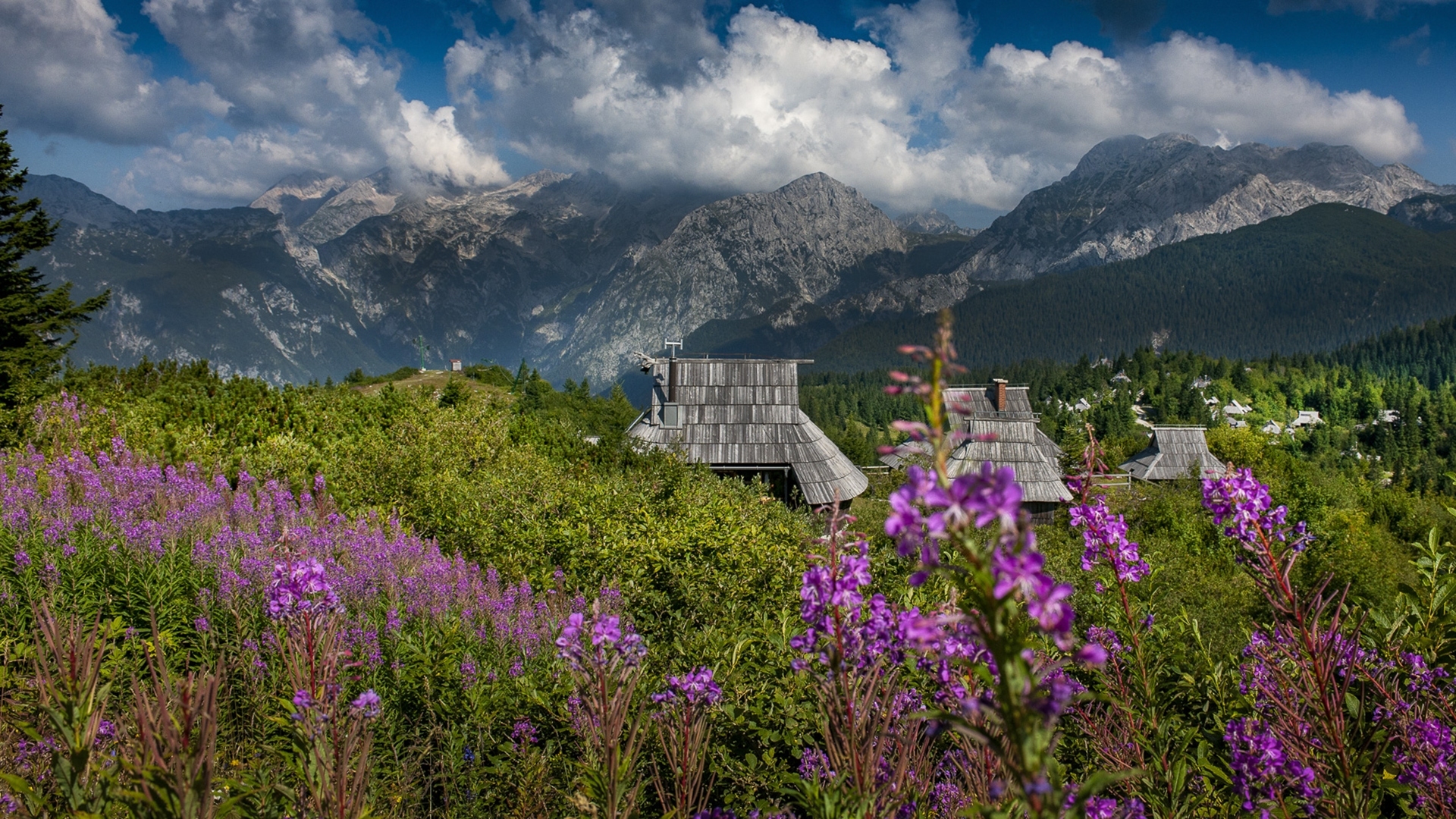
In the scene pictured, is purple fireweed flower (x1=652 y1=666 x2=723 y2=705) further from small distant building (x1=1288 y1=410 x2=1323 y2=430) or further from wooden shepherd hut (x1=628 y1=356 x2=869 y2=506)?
small distant building (x1=1288 y1=410 x2=1323 y2=430)

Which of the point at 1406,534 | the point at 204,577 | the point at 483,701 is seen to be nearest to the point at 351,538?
the point at 204,577

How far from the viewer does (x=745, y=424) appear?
28938 mm

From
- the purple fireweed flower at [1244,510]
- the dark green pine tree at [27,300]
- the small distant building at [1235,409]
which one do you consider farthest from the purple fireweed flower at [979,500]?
the small distant building at [1235,409]

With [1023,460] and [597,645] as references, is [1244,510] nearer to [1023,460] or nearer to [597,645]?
[597,645]

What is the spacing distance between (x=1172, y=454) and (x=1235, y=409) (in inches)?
3322

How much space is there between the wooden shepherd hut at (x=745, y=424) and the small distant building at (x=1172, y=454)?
46.3 meters

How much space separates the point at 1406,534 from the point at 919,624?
57.9m

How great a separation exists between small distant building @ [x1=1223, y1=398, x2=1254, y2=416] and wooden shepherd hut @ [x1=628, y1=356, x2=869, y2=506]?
131 meters

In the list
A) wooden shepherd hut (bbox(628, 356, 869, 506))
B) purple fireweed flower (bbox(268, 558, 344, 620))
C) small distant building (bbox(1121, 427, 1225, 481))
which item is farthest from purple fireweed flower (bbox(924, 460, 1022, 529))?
small distant building (bbox(1121, 427, 1225, 481))

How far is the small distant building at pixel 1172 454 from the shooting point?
58688 millimetres

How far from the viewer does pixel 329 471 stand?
39.6 ft

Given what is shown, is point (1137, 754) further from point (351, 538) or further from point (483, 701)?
point (351, 538)

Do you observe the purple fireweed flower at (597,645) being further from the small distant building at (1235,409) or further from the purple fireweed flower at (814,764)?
the small distant building at (1235,409)

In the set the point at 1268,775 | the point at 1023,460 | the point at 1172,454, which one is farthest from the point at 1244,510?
the point at 1172,454
